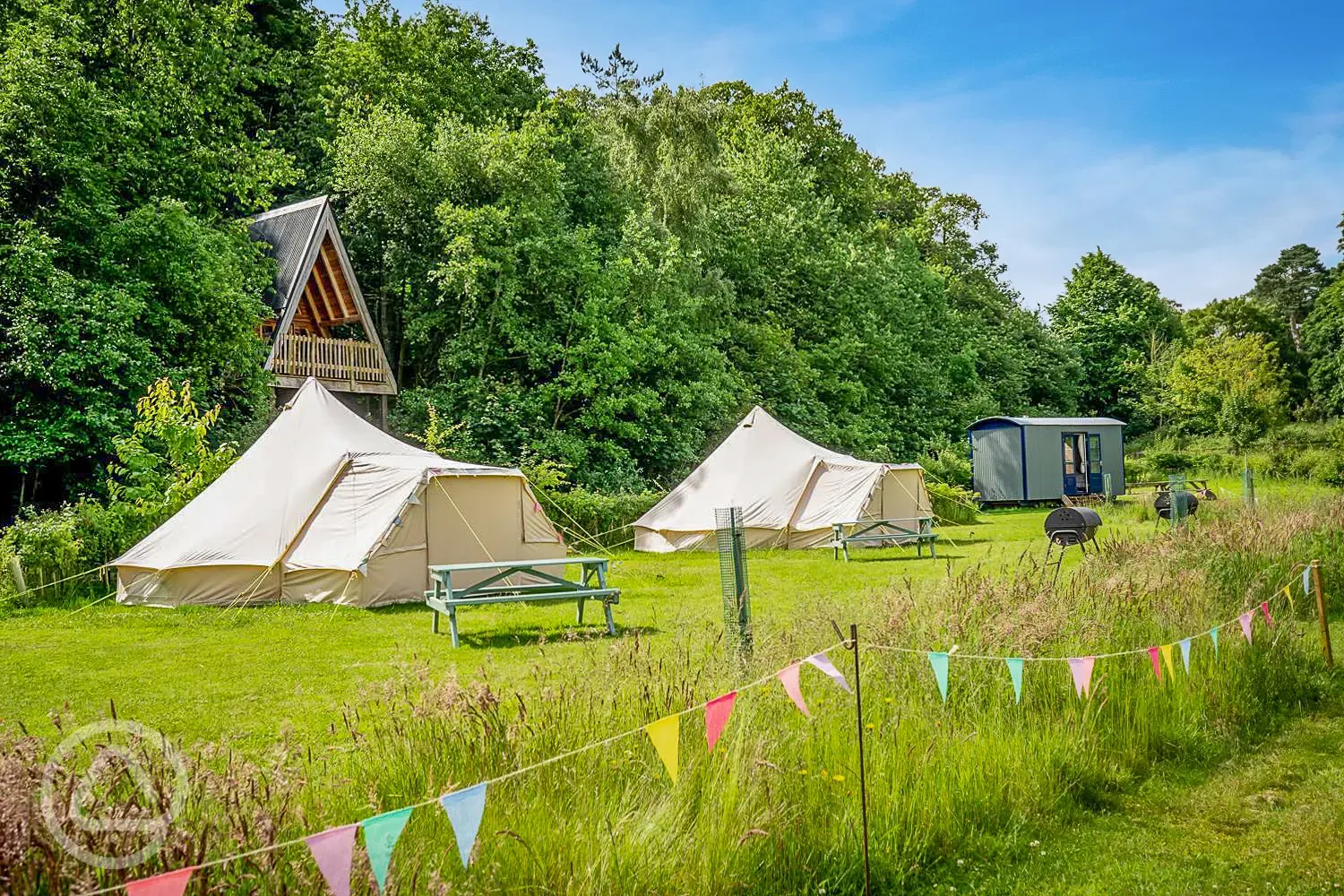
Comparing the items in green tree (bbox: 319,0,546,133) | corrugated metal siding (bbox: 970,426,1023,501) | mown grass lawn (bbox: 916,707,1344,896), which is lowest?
mown grass lawn (bbox: 916,707,1344,896)

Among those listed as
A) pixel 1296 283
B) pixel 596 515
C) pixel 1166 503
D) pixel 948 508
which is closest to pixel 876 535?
pixel 596 515

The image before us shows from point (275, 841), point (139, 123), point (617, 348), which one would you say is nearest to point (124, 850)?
point (275, 841)

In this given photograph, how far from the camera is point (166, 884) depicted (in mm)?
2156

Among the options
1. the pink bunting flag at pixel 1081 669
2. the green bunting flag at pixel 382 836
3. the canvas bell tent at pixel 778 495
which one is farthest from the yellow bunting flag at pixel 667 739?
the canvas bell tent at pixel 778 495

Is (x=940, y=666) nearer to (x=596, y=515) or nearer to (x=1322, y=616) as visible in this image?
(x=1322, y=616)

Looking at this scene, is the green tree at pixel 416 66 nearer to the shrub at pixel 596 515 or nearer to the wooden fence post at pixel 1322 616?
the shrub at pixel 596 515

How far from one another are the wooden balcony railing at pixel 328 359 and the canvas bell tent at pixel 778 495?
765cm

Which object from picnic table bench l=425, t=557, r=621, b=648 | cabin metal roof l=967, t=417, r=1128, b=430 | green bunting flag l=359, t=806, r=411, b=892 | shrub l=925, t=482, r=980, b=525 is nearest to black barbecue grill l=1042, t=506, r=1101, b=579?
picnic table bench l=425, t=557, r=621, b=648

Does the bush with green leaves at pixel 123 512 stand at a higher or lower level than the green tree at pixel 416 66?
lower

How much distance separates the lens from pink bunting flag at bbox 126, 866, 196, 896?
2.13 metres

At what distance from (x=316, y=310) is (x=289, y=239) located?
1.88 meters

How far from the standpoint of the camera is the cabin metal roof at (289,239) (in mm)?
19594

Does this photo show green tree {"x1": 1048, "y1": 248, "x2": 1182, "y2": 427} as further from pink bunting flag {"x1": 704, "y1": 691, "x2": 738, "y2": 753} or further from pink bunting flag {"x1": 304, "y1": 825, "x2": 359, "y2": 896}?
pink bunting flag {"x1": 304, "y1": 825, "x2": 359, "y2": 896}

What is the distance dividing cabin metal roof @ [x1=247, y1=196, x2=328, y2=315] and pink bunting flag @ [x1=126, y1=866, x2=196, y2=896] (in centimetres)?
1887
